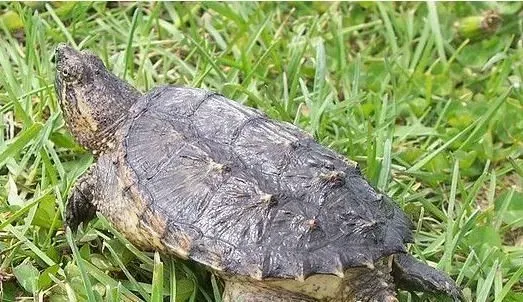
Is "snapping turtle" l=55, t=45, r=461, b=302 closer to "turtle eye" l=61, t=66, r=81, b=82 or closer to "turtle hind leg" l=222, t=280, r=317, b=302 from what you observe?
"turtle hind leg" l=222, t=280, r=317, b=302

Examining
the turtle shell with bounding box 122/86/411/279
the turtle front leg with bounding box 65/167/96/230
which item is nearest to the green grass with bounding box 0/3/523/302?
the turtle front leg with bounding box 65/167/96/230

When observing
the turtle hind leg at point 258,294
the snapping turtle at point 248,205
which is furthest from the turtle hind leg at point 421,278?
the turtle hind leg at point 258,294

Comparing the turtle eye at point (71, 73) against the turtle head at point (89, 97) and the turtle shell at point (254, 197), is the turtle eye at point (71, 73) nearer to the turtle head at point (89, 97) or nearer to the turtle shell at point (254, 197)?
the turtle head at point (89, 97)

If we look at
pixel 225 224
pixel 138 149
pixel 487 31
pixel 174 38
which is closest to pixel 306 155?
pixel 225 224

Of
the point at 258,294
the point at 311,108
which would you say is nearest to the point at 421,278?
the point at 258,294

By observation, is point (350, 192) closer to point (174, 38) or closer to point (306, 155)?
point (306, 155)

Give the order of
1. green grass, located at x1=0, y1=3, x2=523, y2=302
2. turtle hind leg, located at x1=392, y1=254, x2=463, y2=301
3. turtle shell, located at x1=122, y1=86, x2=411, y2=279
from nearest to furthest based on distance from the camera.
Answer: turtle shell, located at x1=122, y1=86, x2=411, y2=279
turtle hind leg, located at x1=392, y1=254, x2=463, y2=301
green grass, located at x1=0, y1=3, x2=523, y2=302

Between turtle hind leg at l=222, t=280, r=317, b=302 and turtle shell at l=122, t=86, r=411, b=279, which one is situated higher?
turtle shell at l=122, t=86, r=411, b=279
